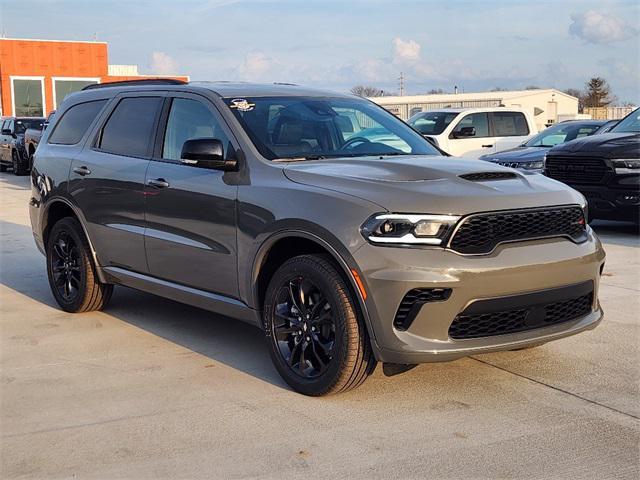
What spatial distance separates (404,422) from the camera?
4223 millimetres

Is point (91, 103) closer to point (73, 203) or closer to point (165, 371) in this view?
point (73, 203)

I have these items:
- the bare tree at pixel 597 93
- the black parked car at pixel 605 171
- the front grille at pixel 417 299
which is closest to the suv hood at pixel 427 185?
the front grille at pixel 417 299

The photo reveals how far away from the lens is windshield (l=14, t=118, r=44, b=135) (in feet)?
83.3

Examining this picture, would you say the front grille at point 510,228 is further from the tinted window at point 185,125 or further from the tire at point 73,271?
the tire at point 73,271

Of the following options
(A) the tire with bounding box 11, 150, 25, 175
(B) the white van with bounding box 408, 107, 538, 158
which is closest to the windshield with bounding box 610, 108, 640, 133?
(B) the white van with bounding box 408, 107, 538, 158

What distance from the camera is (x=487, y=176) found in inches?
186

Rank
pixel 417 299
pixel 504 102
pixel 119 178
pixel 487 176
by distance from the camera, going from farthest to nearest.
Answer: pixel 504 102 < pixel 119 178 < pixel 487 176 < pixel 417 299

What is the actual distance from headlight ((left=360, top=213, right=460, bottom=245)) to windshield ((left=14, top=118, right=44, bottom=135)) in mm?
23070

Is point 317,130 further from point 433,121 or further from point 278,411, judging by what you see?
point 433,121

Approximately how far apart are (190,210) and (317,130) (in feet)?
3.32

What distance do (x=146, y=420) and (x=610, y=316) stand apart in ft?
12.8

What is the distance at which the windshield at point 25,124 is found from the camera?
25.4 metres

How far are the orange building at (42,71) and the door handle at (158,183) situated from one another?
4749 cm

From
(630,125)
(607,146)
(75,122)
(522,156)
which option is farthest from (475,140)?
(75,122)
